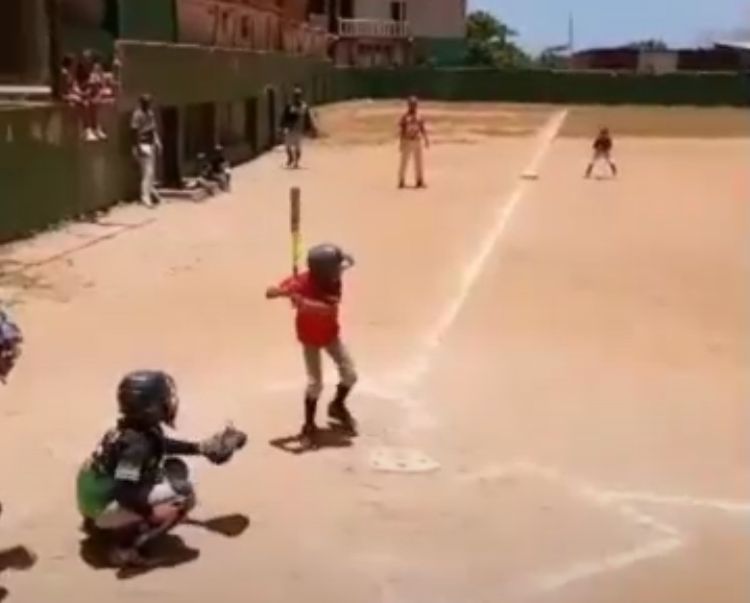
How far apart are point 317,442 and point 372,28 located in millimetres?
76122

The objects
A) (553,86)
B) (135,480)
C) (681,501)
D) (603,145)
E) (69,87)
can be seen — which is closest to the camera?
(135,480)

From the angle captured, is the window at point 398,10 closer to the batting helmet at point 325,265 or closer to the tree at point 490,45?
the tree at point 490,45

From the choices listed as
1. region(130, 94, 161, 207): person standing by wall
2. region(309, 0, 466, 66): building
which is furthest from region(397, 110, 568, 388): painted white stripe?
region(309, 0, 466, 66): building

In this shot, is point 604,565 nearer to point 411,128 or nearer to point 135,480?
point 135,480

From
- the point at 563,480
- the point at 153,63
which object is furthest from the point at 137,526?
the point at 153,63

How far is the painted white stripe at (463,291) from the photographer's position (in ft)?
39.7

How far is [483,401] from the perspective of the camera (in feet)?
36.2

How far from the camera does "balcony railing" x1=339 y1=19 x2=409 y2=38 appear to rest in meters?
82.1

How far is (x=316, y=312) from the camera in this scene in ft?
31.2

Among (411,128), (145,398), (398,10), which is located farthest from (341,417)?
(398,10)

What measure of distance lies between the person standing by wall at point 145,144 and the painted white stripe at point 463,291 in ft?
20.0

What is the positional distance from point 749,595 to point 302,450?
10.7 feet

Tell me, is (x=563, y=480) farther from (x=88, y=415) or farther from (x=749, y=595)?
(x=88, y=415)

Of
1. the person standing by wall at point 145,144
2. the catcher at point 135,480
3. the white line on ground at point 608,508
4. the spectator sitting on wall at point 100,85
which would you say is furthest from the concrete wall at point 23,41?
the catcher at point 135,480
